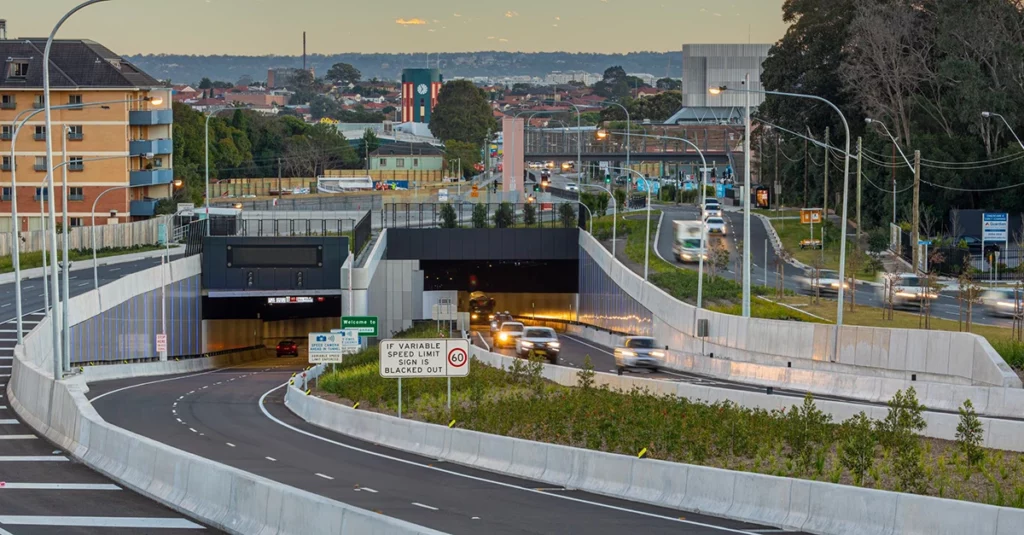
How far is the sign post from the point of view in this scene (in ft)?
99.9

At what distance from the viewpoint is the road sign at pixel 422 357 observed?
3044 centimetres

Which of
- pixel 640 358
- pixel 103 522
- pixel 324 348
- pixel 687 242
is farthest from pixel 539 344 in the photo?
pixel 103 522

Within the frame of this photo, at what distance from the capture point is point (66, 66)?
332 feet

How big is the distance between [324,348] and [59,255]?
138 ft

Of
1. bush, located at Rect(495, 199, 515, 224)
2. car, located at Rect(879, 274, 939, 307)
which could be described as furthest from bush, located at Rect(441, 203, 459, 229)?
car, located at Rect(879, 274, 939, 307)

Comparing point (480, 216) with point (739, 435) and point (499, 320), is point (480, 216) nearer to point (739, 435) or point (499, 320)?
point (499, 320)

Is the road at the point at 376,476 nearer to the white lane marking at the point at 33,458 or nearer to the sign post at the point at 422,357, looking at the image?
the sign post at the point at 422,357

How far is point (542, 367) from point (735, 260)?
40.0 metres

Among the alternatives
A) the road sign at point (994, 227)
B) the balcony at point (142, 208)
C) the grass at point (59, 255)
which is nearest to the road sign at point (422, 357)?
the road sign at point (994, 227)

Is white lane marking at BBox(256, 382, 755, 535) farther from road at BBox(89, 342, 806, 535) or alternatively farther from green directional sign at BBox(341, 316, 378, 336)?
green directional sign at BBox(341, 316, 378, 336)

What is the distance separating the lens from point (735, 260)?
80.1 metres

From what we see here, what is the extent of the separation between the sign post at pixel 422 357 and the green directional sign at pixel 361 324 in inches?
740

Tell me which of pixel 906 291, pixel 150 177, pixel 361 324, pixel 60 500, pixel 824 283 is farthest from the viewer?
pixel 150 177

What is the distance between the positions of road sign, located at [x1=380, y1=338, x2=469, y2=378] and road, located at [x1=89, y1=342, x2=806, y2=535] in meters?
1.83
